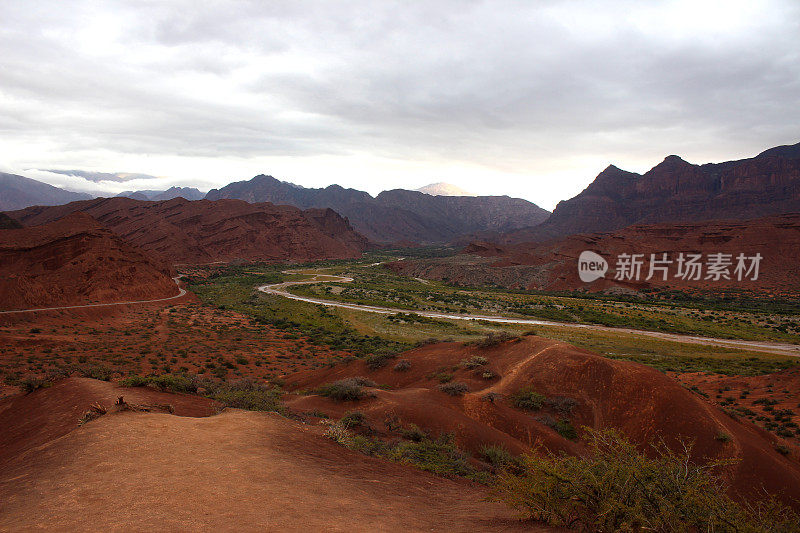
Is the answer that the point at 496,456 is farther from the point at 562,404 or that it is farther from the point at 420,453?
the point at 562,404

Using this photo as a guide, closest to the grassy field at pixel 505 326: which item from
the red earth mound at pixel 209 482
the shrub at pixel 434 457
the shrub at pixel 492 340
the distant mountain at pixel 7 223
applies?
the shrub at pixel 492 340

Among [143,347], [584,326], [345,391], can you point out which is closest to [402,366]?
[345,391]

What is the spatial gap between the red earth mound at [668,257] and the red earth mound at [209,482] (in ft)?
252

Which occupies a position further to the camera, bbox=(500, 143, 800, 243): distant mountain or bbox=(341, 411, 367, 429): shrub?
bbox=(500, 143, 800, 243): distant mountain

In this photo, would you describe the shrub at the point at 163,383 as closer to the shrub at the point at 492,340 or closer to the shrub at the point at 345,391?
the shrub at the point at 345,391

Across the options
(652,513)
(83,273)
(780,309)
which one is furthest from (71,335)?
(780,309)

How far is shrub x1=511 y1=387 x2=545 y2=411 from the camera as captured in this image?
15555mm

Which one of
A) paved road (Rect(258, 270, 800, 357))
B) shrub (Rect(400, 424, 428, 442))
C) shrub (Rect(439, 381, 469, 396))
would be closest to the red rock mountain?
paved road (Rect(258, 270, 800, 357))

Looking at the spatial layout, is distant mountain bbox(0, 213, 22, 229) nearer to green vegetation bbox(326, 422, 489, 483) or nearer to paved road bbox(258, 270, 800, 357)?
paved road bbox(258, 270, 800, 357)

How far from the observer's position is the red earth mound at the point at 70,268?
34156 mm

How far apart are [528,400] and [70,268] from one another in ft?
157

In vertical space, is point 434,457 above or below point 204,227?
below

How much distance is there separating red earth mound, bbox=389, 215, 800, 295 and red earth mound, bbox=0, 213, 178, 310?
209 feet

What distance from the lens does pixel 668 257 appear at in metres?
82.2
